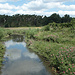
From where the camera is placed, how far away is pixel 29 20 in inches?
2491

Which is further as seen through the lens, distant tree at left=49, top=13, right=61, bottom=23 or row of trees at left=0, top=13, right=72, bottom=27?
row of trees at left=0, top=13, right=72, bottom=27

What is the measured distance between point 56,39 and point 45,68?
6.31 meters

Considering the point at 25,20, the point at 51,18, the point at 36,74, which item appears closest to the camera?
the point at 36,74

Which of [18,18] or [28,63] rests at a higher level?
[18,18]

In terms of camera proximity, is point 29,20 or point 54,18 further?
point 29,20

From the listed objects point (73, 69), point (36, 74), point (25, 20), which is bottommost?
point (36, 74)

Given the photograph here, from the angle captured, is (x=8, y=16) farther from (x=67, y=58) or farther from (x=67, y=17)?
(x=67, y=58)

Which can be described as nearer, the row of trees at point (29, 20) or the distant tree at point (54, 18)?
the distant tree at point (54, 18)

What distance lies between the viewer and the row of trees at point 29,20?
181 ft

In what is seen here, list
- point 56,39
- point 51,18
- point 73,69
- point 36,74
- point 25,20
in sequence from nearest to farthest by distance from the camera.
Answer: point 73,69
point 36,74
point 56,39
point 51,18
point 25,20

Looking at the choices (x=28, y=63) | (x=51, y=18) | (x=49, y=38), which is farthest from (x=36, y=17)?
(x=28, y=63)

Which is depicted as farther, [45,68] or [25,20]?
[25,20]

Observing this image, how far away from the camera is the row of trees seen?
181ft

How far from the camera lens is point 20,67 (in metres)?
7.84
